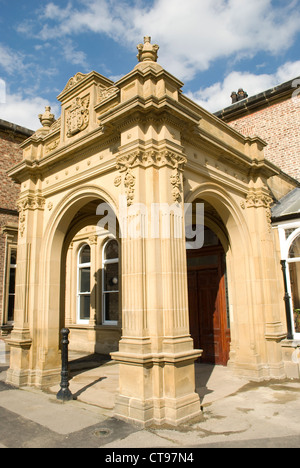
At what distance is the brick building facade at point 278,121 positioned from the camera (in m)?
13.1

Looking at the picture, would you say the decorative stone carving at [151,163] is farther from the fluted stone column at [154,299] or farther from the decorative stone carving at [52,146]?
the decorative stone carving at [52,146]

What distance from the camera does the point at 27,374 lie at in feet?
26.4

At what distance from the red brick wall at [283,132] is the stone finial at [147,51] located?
26.5ft

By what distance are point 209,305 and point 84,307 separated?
5838mm

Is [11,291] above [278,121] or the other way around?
the other way around

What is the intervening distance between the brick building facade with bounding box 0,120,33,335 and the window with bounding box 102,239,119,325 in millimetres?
3924

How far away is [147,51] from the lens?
670cm

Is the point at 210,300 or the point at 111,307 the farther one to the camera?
the point at 111,307

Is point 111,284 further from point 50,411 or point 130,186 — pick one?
point 130,186

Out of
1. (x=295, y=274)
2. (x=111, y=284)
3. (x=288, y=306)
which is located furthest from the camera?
(x=111, y=284)

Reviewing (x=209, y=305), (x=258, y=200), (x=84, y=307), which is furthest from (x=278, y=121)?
(x=84, y=307)

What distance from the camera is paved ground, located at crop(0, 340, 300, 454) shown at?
4.58m
